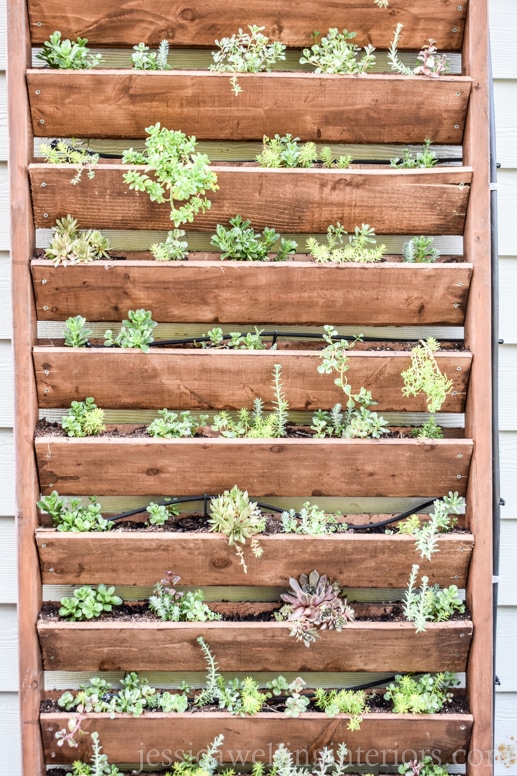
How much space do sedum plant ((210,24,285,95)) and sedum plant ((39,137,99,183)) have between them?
1.45 feet

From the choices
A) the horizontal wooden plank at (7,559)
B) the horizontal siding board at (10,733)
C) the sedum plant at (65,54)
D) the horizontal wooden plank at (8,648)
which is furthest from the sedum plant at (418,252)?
the horizontal siding board at (10,733)

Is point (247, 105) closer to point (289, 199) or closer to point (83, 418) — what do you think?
point (289, 199)

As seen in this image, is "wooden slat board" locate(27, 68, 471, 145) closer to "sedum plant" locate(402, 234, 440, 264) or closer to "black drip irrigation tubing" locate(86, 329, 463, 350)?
"sedum plant" locate(402, 234, 440, 264)

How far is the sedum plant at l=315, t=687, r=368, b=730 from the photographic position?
178cm

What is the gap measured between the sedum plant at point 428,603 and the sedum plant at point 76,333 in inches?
46.0

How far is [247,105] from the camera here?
5.85 feet

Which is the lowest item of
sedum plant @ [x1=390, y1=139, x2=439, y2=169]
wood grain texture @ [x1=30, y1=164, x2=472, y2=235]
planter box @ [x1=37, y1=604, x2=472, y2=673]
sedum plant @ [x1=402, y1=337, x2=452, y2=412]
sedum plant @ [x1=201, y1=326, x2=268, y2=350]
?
planter box @ [x1=37, y1=604, x2=472, y2=673]

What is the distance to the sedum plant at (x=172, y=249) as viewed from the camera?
5.90 ft

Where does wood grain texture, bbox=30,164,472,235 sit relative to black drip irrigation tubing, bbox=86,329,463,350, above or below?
above

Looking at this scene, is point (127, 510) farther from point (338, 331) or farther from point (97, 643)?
point (338, 331)

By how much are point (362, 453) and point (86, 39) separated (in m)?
1.43

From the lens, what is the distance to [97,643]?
179 cm

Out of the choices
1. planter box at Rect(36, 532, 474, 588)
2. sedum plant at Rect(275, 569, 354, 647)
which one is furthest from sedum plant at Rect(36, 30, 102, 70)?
sedum plant at Rect(275, 569, 354, 647)

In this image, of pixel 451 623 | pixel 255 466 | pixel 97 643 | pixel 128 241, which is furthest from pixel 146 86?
pixel 451 623
